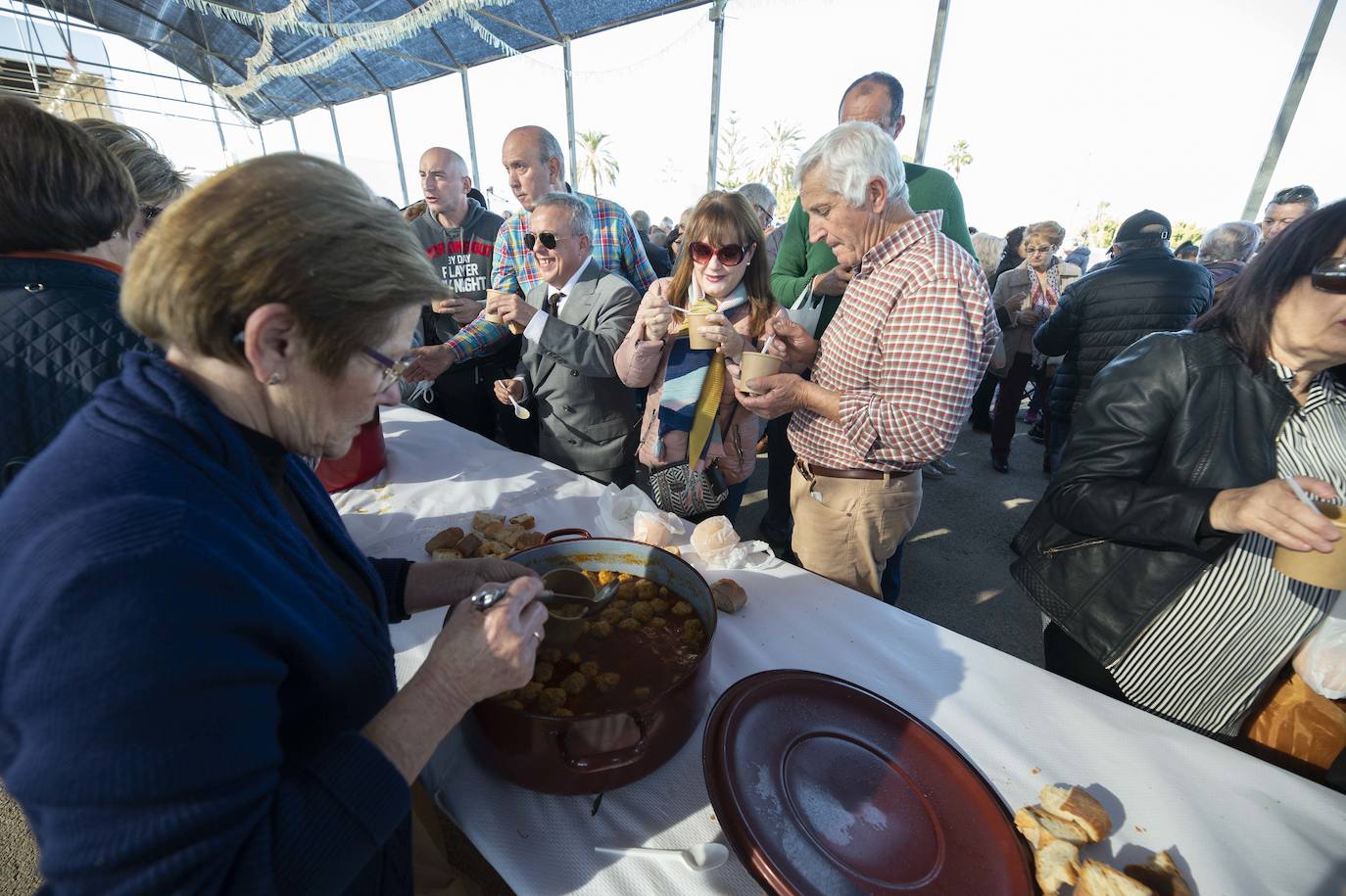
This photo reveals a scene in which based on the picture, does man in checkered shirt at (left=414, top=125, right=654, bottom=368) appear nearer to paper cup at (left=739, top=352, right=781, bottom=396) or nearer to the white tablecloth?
paper cup at (left=739, top=352, right=781, bottom=396)

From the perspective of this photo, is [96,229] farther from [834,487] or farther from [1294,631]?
[1294,631]

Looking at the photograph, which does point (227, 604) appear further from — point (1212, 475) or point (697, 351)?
point (1212, 475)

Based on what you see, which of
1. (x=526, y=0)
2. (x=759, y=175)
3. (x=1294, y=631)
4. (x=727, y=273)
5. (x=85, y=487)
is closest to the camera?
(x=85, y=487)

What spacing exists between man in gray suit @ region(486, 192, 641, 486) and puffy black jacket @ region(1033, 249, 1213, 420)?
260 cm

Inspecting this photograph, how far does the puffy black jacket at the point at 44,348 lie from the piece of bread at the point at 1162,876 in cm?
224

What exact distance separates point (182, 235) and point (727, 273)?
1.77 meters

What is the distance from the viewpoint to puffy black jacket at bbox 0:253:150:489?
1.23m

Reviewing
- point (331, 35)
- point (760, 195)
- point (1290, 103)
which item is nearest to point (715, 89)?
point (760, 195)

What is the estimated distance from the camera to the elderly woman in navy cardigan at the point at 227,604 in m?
0.51

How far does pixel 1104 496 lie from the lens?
1.37 meters

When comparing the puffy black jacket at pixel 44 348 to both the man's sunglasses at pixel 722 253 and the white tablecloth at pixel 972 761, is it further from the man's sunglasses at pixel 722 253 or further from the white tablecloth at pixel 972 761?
the man's sunglasses at pixel 722 253

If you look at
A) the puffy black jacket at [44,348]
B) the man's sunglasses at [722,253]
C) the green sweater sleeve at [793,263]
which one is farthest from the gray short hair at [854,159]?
the puffy black jacket at [44,348]

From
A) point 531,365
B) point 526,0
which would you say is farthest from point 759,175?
point 531,365

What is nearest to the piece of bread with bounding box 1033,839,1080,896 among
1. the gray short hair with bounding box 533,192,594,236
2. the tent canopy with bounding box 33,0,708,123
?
the gray short hair with bounding box 533,192,594,236
